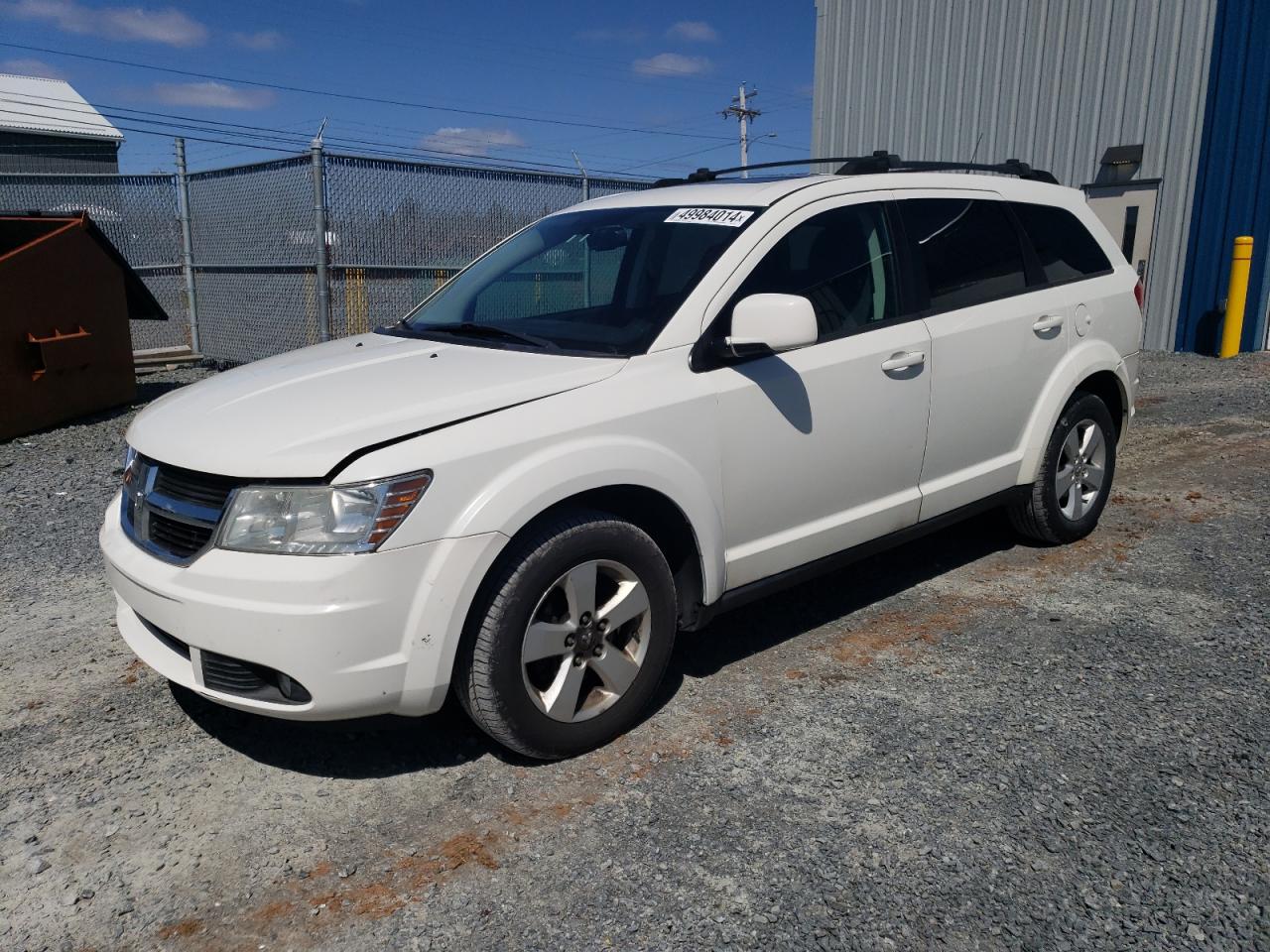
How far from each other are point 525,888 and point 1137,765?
1.88 m

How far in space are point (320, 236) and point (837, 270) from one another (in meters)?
6.55

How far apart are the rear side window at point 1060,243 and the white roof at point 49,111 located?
36775 mm

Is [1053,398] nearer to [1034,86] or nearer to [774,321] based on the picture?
[774,321]

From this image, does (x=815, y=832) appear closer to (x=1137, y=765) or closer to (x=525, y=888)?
(x=525, y=888)

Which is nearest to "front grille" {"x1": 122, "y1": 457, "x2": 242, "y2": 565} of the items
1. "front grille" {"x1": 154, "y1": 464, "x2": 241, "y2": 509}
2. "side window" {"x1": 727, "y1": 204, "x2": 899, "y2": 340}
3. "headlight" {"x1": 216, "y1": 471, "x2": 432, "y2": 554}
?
"front grille" {"x1": 154, "y1": 464, "x2": 241, "y2": 509}

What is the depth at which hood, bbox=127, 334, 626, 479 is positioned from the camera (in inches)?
113

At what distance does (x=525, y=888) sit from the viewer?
267 cm

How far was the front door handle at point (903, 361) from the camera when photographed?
3996 millimetres

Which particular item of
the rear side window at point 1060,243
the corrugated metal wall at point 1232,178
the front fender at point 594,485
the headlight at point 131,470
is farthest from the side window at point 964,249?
the corrugated metal wall at point 1232,178

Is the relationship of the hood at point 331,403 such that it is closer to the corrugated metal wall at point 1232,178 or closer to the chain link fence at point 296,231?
the chain link fence at point 296,231

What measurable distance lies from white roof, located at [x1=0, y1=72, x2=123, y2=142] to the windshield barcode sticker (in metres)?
36.6

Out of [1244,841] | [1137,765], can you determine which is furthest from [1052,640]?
[1244,841]

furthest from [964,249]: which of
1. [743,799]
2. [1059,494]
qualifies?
[743,799]

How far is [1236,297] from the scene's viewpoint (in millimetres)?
11898
